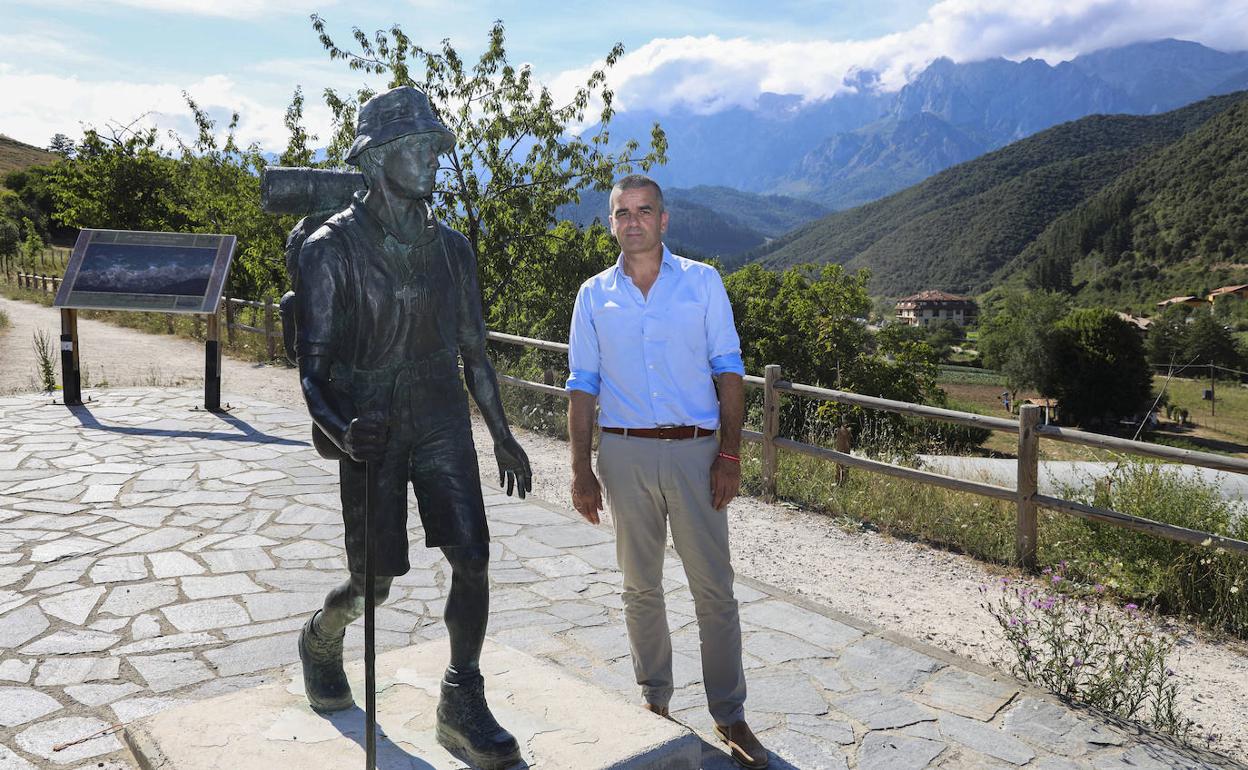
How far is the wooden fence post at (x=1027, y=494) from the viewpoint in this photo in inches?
227

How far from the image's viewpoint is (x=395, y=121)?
8.38ft

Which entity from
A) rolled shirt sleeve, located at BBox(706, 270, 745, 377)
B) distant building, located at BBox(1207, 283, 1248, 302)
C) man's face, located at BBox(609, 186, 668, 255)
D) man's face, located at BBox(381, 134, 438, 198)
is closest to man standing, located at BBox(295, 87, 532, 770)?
man's face, located at BBox(381, 134, 438, 198)

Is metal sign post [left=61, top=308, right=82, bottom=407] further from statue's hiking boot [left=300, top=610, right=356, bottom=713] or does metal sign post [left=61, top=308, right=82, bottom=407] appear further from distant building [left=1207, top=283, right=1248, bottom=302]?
distant building [left=1207, top=283, right=1248, bottom=302]

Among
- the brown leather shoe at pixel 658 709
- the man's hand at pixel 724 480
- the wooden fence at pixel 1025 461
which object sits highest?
the man's hand at pixel 724 480

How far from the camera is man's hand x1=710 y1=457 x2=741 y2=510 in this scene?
314 cm

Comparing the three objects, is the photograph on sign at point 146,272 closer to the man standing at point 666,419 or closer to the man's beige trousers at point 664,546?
the man standing at point 666,419

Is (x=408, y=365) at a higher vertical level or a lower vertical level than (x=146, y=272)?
lower

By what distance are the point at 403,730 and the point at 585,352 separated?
55.8 inches

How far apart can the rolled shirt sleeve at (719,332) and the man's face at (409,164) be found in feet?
3.50

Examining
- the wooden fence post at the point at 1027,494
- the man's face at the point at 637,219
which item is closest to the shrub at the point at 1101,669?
the wooden fence post at the point at 1027,494

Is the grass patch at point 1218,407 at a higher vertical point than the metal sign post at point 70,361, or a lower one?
lower

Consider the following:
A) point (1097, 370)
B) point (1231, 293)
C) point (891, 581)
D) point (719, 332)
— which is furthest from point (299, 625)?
point (1231, 293)

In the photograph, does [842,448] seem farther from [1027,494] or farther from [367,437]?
[367,437]

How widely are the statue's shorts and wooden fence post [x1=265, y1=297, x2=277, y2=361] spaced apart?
12.3m
